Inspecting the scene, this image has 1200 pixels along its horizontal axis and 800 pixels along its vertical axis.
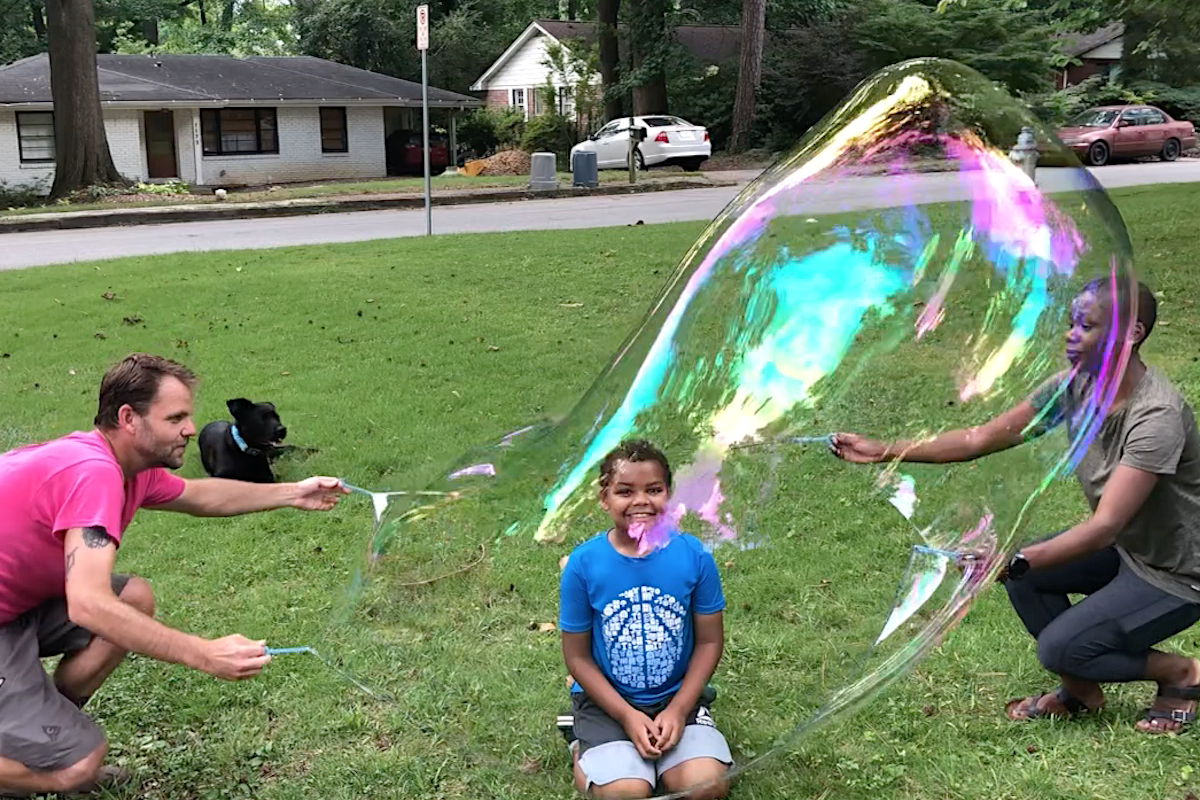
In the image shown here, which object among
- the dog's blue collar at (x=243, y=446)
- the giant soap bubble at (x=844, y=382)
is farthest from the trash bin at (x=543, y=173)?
the giant soap bubble at (x=844, y=382)

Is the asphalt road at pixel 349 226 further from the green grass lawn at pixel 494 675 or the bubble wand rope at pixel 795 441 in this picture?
the bubble wand rope at pixel 795 441

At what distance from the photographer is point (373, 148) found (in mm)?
34719

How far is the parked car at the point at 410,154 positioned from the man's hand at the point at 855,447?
31.5 meters

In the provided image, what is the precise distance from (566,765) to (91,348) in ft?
21.0

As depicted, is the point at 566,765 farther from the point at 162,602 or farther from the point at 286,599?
the point at 162,602

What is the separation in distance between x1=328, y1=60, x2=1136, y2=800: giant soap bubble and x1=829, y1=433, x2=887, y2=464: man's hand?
3 cm

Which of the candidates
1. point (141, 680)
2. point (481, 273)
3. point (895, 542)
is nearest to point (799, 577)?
point (895, 542)

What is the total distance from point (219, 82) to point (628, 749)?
33.6 metres

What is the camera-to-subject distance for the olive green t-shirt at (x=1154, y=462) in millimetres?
2930

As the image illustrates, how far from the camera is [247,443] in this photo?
5.43m

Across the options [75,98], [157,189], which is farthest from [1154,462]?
[157,189]

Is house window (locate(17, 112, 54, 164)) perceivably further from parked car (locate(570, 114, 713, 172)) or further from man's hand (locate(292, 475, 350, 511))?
man's hand (locate(292, 475, 350, 511))

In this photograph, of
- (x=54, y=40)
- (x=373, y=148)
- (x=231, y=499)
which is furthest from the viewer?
(x=373, y=148)

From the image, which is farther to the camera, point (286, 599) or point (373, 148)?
point (373, 148)
